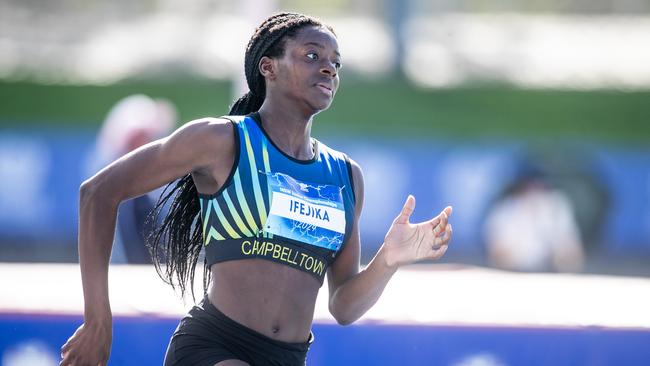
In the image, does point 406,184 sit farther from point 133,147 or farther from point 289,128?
point 289,128

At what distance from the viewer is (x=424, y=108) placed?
44.8 feet

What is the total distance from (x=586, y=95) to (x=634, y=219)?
2016mm

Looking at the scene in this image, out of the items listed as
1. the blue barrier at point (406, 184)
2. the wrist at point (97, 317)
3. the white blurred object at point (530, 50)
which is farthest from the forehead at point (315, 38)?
the white blurred object at point (530, 50)

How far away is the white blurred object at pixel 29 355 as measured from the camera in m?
4.75

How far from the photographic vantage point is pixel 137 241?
22.9 feet

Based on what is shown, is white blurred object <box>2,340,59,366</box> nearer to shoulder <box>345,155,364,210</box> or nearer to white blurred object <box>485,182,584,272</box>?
shoulder <box>345,155,364,210</box>

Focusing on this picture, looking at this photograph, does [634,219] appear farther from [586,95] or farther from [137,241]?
[137,241]

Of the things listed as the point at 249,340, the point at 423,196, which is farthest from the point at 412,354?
the point at 423,196

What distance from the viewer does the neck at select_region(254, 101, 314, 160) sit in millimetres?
3699

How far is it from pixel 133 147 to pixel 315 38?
3.79 meters

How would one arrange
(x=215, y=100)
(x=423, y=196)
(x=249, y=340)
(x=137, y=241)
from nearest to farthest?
(x=249, y=340) < (x=137, y=241) < (x=423, y=196) < (x=215, y=100)

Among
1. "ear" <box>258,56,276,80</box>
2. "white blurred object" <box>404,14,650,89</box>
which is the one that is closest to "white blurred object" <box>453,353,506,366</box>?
"ear" <box>258,56,276,80</box>

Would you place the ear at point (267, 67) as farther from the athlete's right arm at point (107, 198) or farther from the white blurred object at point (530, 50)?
the white blurred object at point (530, 50)

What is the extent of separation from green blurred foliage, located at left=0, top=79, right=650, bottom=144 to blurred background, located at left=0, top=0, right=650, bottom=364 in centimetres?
2
